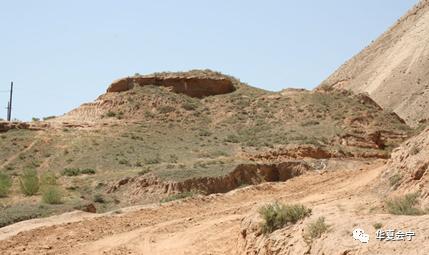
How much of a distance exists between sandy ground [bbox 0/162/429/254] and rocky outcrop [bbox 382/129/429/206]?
1.48 ft

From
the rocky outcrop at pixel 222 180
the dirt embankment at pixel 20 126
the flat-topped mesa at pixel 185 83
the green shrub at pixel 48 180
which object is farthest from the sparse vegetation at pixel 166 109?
the rocky outcrop at pixel 222 180

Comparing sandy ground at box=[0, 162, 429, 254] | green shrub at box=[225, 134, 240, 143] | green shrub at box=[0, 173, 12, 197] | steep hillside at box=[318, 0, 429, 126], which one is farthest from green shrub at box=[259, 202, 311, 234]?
steep hillside at box=[318, 0, 429, 126]

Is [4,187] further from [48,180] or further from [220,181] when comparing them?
[220,181]

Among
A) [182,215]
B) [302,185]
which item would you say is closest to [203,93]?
[302,185]

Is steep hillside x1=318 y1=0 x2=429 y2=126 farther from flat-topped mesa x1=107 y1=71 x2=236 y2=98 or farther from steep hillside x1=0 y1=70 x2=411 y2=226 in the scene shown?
steep hillside x1=0 y1=70 x2=411 y2=226

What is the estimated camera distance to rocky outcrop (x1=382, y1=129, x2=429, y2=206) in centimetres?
1182

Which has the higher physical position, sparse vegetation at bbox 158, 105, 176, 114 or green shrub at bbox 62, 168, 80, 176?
sparse vegetation at bbox 158, 105, 176, 114

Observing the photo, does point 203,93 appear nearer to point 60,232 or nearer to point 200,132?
point 200,132

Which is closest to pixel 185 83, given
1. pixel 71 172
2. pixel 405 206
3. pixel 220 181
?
pixel 71 172

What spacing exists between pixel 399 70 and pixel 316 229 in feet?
210

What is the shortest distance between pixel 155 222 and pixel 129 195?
10.6 metres

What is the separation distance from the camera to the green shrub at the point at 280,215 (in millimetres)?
10305

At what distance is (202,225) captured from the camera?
15266 millimetres

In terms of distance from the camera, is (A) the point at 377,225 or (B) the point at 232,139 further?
(B) the point at 232,139
